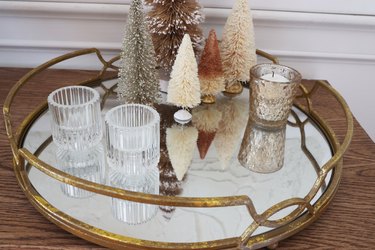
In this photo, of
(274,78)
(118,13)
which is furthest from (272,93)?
(118,13)

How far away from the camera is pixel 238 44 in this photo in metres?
0.56

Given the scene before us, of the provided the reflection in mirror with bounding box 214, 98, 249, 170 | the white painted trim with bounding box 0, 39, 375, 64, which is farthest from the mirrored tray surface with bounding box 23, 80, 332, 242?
the white painted trim with bounding box 0, 39, 375, 64

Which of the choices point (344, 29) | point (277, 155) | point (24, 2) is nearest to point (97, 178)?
point (277, 155)

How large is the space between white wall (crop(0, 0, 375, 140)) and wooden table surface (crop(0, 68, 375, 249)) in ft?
0.64

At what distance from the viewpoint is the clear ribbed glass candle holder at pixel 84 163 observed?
A: 0.45 meters

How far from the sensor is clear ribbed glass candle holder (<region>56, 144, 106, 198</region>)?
445 mm

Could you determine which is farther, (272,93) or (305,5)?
(305,5)

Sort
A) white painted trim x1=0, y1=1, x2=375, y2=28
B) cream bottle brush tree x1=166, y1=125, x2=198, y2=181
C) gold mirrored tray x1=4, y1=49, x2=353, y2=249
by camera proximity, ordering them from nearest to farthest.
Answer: gold mirrored tray x1=4, y1=49, x2=353, y2=249 → cream bottle brush tree x1=166, y1=125, x2=198, y2=181 → white painted trim x1=0, y1=1, x2=375, y2=28

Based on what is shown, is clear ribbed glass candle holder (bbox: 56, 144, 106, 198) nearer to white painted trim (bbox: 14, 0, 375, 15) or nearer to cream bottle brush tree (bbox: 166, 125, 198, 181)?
cream bottle brush tree (bbox: 166, 125, 198, 181)

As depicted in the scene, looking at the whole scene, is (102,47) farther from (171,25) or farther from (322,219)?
(322,219)

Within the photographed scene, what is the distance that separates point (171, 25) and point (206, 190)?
213mm

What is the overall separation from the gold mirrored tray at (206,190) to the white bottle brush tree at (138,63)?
0.12 feet

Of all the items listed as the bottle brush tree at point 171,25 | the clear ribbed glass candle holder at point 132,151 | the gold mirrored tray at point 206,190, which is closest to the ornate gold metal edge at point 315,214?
the gold mirrored tray at point 206,190

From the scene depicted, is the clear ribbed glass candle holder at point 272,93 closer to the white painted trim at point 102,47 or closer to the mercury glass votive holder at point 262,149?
the mercury glass votive holder at point 262,149
